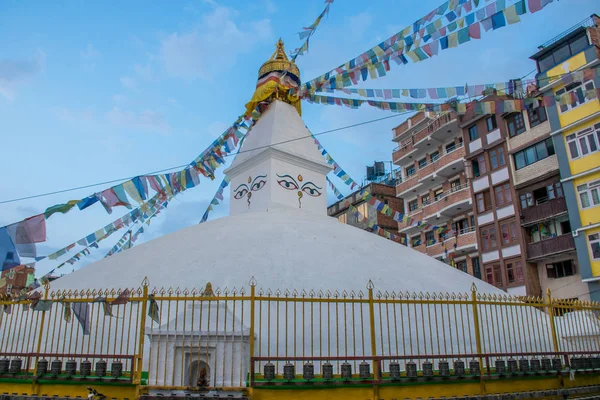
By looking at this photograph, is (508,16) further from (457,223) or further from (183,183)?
(457,223)

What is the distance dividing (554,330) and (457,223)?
17822 mm

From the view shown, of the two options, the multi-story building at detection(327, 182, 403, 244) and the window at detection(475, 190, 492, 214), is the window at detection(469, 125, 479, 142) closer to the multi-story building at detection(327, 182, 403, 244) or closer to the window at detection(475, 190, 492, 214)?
the window at detection(475, 190, 492, 214)

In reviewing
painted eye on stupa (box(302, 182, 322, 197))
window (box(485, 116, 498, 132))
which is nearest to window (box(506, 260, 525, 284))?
window (box(485, 116, 498, 132))

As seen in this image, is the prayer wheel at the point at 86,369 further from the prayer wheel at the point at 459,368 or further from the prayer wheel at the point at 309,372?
the prayer wheel at the point at 459,368

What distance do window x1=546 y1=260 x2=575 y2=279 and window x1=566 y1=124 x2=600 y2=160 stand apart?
4.29 metres

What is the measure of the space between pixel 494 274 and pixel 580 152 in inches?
255

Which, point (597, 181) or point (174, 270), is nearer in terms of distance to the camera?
point (174, 270)

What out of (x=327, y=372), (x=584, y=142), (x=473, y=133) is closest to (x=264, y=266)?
(x=327, y=372)

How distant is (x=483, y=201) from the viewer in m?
22.5

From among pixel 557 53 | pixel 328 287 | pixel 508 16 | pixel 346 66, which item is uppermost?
pixel 557 53

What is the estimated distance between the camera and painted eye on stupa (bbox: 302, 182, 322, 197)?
1320cm

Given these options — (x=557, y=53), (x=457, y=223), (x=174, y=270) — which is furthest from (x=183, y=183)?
(x=457, y=223)

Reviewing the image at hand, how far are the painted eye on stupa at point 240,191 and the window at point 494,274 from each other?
1314cm

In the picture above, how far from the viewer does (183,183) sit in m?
12.5
